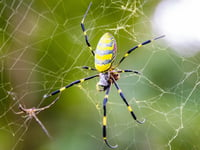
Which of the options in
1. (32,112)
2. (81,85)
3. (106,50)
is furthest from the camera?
(81,85)

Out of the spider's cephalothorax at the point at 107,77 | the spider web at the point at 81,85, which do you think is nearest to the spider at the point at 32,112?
the spider web at the point at 81,85

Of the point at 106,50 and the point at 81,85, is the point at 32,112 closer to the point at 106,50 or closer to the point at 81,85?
the point at 81,85

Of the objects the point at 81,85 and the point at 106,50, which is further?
the point at 81,85

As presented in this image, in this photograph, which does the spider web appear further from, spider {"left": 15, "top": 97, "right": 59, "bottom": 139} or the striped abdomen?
the striped abdomen

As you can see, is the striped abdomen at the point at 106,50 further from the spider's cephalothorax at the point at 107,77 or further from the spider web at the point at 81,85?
the spider web at the point at 81,85

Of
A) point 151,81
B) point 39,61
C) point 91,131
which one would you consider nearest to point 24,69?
point 39,61

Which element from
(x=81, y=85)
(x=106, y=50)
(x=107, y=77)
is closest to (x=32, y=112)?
(x=81, y=85)

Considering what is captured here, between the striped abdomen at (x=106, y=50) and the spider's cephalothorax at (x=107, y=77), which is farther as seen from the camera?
the spider's cephalothorax at (x=107, y=77)
